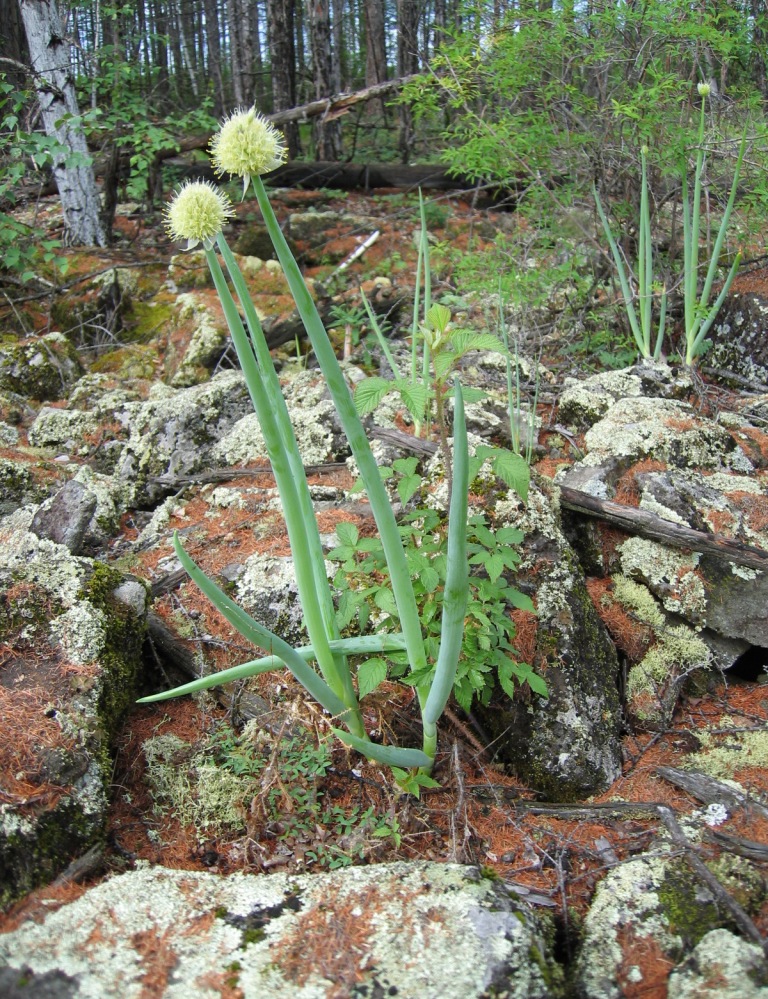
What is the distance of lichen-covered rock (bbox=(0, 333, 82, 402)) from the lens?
4535mm

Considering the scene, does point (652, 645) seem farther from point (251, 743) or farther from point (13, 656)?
point (13, 656)

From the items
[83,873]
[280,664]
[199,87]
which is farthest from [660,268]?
[199,87]

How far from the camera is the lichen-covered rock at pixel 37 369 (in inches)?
179

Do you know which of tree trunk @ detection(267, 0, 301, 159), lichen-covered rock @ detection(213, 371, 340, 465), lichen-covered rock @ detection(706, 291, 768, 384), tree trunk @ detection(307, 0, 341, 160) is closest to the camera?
lichen-covered rock @ detection(213, 371, 340, 465)

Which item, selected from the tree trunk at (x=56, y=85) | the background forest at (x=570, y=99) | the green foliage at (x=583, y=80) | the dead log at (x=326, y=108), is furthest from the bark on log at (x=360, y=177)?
the green foliage at (x=583, y=80)

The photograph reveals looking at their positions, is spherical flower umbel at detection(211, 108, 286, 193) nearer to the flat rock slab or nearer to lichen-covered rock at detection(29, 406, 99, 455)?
the flat rock slab

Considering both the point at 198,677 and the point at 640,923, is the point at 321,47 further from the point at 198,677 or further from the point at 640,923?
the point at 640,923

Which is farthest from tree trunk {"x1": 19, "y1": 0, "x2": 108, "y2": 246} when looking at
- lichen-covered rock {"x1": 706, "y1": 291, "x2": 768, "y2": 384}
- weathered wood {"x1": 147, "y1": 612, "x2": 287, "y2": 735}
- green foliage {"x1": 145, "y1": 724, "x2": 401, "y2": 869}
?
green foliage {"x1": 145, "y1": 724, "x2": 401, "y2": 869}

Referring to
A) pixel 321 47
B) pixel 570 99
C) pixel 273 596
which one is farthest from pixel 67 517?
pixel 321 47

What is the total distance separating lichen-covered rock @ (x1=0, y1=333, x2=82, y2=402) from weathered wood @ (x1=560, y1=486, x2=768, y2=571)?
3527 millimetres

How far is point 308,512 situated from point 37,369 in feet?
12.1

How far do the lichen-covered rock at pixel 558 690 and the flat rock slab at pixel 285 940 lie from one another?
0.51 metres

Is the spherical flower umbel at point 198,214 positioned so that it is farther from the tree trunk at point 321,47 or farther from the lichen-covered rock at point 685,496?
the tree trunk at point 321,47

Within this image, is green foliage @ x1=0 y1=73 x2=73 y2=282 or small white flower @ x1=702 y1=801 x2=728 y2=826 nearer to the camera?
small white flower @ x1=702 y1=801 x2=728 y2=826
